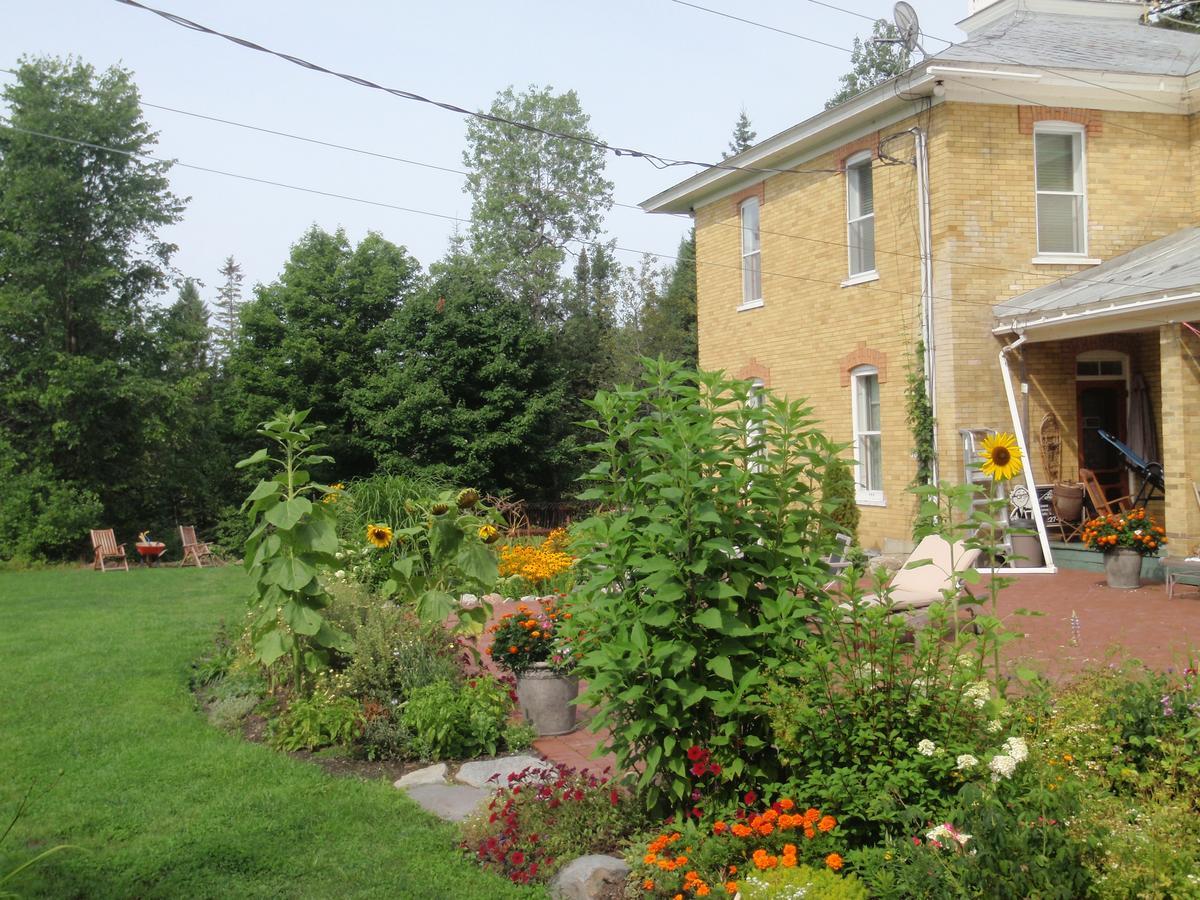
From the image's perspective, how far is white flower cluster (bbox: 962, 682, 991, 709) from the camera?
154 inches

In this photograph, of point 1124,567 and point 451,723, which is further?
point 1124,567

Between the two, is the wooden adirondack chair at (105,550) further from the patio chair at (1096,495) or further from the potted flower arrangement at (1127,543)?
the potted flower arrangement at (1127,543)

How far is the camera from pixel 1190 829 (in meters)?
3.39

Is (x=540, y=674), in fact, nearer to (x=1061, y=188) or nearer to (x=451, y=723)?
(x=451, y=723)

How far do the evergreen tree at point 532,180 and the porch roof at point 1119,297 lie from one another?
2301 centimetres

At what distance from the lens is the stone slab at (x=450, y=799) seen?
5.35m

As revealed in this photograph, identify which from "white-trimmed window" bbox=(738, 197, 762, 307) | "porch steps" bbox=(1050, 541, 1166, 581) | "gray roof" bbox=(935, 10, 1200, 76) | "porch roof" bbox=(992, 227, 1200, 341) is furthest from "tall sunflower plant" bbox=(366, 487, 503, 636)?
"white-trimmed window" bbox=(738, 197, 762, 307)

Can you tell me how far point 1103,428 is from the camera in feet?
50.0

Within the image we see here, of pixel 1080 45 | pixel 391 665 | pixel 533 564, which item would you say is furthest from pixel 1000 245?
pixel 391 665

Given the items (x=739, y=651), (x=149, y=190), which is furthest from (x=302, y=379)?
(x=739, y=651)

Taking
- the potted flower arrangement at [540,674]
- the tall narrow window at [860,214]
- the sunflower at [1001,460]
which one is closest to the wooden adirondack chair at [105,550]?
the tall narrow window at [860,214]

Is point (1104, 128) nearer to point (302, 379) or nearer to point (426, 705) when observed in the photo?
point (426, 705)

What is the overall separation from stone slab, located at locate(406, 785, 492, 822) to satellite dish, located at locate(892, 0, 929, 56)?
1302 cm

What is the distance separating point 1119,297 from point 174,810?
11.1m
